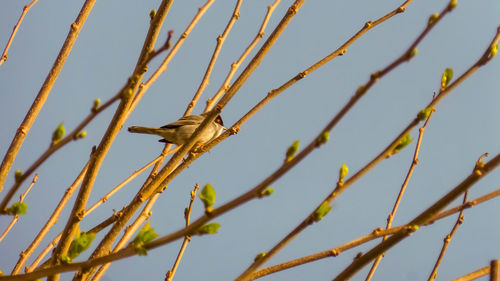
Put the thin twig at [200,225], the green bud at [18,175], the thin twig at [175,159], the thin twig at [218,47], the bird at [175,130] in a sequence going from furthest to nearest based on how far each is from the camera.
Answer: the bird at [175,130] → the thin twig at [218,47] → the thin twig at [175,159] → the green bud at [18,175] → the thin twig at [200,225]

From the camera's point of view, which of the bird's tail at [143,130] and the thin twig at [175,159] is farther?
the bird's tail at [143,130]

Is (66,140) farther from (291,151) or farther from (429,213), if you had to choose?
(429,213)

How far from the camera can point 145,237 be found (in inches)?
51.7

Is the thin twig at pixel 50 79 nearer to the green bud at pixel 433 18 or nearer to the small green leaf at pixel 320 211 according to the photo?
the small green leaf at pixel 320 211

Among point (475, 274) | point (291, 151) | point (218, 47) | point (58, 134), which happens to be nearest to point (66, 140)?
point (58, 134)

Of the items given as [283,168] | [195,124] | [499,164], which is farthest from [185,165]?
[195,124]

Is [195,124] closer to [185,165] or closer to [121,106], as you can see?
[185,165]

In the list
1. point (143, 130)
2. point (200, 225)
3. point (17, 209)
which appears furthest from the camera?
point (143, 130)

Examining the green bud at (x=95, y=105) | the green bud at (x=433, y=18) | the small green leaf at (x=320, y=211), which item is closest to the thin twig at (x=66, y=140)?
the green bud at (x=95, y=105)

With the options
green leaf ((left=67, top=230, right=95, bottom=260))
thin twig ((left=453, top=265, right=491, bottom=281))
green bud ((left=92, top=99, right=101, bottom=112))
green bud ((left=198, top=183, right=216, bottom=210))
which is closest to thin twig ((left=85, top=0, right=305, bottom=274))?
green leaf ((left=67, top=230, right=95, bottom=260))

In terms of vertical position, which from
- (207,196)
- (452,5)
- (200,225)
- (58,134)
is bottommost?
(200,225)

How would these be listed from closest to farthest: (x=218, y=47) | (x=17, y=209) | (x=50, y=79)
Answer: (x=17, y=209) → (x=50, y=79) → (x=218, y=47)

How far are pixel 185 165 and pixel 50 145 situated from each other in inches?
31.2

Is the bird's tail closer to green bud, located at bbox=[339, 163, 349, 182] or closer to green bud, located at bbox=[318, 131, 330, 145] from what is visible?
green bud, located at bbox=[339, 163, 349, 182]
